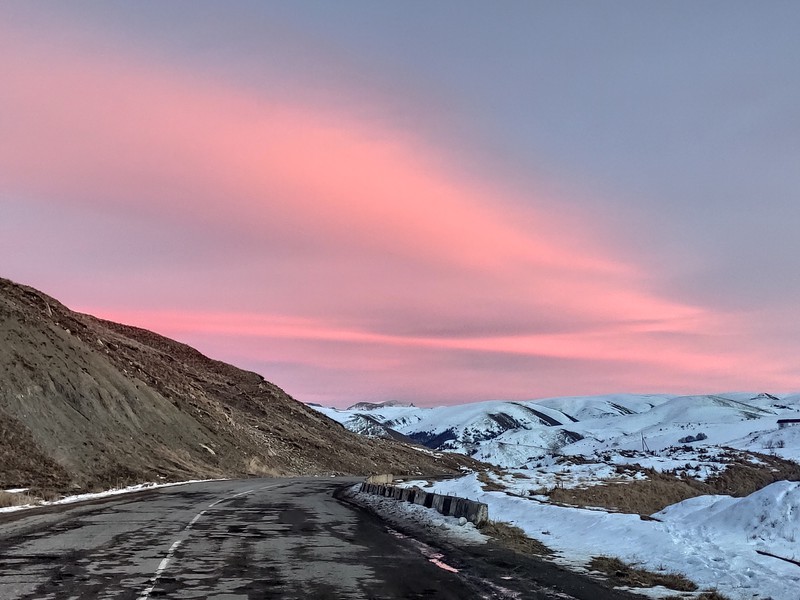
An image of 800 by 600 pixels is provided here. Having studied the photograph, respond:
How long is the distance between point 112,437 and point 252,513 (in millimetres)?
29114

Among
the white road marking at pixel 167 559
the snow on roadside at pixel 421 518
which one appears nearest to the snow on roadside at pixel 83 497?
the white road marking at pixel 167 559

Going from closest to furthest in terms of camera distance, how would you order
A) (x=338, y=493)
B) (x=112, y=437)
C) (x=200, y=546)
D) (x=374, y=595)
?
(x=374, y=595)
(x=200, y=546)
(x=338, y=493)
(x=112, y=437)

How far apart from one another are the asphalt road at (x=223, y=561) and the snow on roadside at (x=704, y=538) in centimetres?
251

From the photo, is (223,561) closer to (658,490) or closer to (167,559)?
(167,559)

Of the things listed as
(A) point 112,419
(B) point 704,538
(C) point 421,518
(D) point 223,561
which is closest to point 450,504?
(C) point 421,518

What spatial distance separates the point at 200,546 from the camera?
531 inches

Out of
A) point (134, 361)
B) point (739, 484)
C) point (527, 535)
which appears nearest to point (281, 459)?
point (134, 361)

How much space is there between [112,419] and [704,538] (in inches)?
1759

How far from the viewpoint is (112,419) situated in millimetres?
48469

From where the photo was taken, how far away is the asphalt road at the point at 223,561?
947 centimetres

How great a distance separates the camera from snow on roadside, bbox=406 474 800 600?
1060cm

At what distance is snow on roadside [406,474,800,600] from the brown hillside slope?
25520 millimetres

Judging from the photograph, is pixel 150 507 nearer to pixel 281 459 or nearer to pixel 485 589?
pixel 485 589

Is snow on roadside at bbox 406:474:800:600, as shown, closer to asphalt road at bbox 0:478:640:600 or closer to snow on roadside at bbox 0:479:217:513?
Result: asphalt road at bbox 0:478:640:600
